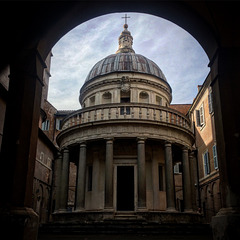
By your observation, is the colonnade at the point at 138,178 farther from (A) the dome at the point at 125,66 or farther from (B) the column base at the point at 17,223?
(B) the column base at the point at 17,223

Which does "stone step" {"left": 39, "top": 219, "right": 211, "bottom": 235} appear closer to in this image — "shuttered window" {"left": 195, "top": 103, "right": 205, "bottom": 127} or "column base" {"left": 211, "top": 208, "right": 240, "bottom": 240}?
"column base" {"left": 211, "top": 208, "right": 240, "bottom": 240}

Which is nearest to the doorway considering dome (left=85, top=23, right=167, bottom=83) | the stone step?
the stone step

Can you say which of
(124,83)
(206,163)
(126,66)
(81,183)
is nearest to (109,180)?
(81,183)

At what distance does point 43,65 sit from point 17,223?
395 centimetres

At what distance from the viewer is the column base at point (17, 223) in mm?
6086

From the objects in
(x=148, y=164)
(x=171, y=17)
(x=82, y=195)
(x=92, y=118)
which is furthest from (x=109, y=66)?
(x=171, y=17)

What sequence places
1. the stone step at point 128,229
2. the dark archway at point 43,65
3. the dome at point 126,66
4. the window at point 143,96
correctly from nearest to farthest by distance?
the dark archway at point 43,65
the stone step at point 128,229
the window at point 143,96
the dome at point 126,66

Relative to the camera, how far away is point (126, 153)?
21438mm

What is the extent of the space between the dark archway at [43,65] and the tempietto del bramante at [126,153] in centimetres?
1180

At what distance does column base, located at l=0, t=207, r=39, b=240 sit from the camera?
6.09m

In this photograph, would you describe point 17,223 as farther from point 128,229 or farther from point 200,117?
point 200,117

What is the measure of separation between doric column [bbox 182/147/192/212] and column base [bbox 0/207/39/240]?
15.2 m

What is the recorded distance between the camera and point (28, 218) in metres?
6.32

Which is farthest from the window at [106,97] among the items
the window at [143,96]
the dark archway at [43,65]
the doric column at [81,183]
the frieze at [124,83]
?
the dark archway at [43,65]
